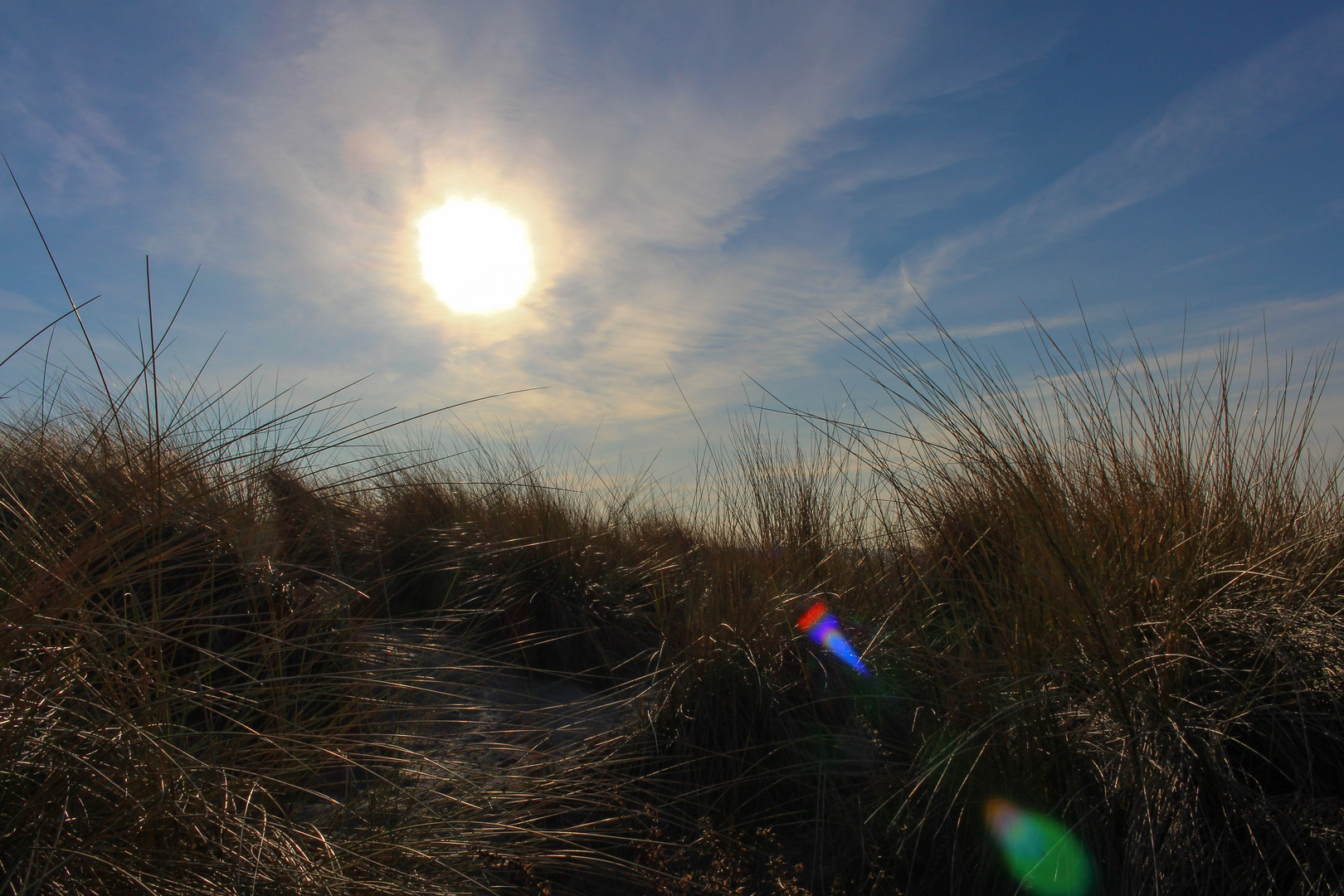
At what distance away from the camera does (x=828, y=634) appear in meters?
2.72

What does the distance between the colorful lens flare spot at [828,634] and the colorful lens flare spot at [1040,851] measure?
0.76m

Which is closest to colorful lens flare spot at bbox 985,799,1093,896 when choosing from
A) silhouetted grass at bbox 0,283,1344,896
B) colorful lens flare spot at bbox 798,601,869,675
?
silhouetted grass at bbox 0,283,1344,896

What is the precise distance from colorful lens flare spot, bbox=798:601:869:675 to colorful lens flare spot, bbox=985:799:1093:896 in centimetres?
76

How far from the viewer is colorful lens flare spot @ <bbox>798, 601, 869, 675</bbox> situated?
2.52 metres

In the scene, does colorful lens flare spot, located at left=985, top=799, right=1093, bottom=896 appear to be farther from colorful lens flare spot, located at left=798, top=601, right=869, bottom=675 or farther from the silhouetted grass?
colorful lens flare spot, located at left=798, top=601, right=869, bottom=675

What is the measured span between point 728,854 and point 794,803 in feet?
1.32

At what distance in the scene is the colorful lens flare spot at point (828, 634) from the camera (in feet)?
8.28

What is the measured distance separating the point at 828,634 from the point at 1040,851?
3.72 feet

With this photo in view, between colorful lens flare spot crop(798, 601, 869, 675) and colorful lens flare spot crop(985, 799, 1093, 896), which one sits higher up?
colorful lens flare spot crop(798, 601, 869, 675)

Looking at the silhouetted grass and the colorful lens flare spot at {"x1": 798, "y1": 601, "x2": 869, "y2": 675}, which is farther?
the colorful lens flare spot at {"x1": 798, "y1": 601, "x2": 869, "y2": 675}

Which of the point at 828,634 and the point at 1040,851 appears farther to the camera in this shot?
the point at 828,634

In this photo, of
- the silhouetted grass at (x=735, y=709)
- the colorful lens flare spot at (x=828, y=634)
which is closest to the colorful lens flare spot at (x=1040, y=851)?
the silhouetted grass at (x=735, y=709)

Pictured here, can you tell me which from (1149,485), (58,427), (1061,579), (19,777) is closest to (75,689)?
(19,777)

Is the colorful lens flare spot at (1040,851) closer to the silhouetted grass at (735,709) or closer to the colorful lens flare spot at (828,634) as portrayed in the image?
the silhouetted grass at (735,709)
